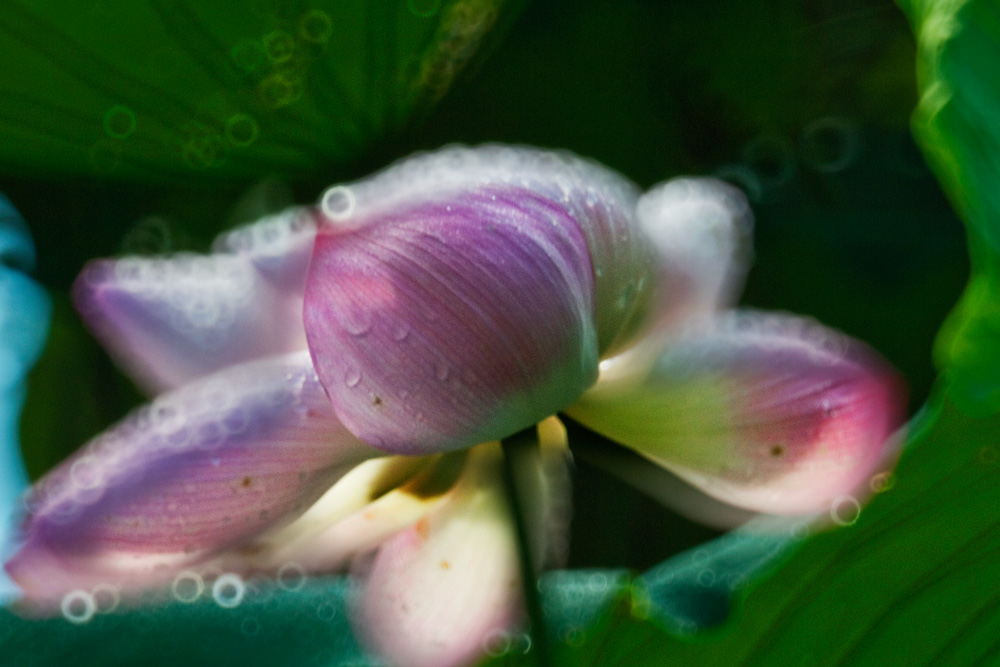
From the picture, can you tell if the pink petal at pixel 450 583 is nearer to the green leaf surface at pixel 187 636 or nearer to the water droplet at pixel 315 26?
the green leaf surface at pixel 187 636

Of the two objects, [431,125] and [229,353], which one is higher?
[229,353]

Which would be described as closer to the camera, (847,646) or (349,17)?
(847,646)

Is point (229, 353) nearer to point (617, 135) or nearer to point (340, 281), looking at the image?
point (340, 281)

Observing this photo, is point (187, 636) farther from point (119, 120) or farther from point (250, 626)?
point (119, 120)

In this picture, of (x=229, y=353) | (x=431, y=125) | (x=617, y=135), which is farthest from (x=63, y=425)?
(x=229, y=353)

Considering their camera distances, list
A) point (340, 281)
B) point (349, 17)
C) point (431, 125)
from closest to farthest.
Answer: point (340, 281), point (349, 17), point (431, 125)

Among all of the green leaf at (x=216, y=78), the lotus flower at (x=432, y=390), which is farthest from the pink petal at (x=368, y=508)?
the green leaf at (x=216, y=78)

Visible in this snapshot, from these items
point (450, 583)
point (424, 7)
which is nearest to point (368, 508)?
point (450, 583)
